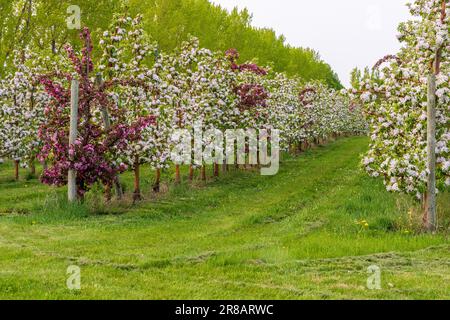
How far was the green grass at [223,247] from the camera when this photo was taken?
7180 millimetres

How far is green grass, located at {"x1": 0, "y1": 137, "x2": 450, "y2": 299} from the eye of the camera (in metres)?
7.18

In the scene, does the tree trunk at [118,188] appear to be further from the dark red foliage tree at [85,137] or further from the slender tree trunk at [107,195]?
the dark red foliage tree at [85,137]

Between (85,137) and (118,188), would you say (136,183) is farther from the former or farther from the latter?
(85,137)

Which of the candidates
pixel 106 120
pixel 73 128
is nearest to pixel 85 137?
pixel 73 128

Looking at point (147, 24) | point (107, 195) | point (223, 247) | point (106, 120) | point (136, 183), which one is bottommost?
point (223, 247)

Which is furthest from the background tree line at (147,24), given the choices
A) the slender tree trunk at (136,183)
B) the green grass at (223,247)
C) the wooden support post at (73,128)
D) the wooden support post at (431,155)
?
the wooden support post at (431,155)

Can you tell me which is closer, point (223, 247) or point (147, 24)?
point (223, 247)

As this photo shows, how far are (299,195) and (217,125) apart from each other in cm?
514

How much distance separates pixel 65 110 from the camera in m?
16.0

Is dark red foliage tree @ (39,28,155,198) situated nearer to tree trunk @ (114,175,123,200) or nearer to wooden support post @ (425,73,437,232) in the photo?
tree trunk @ (114,175,123,200)

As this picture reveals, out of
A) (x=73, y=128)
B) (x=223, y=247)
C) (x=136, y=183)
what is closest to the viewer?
(x=223, y=247)

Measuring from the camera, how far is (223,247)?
10094mm

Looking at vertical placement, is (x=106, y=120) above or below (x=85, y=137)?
above
